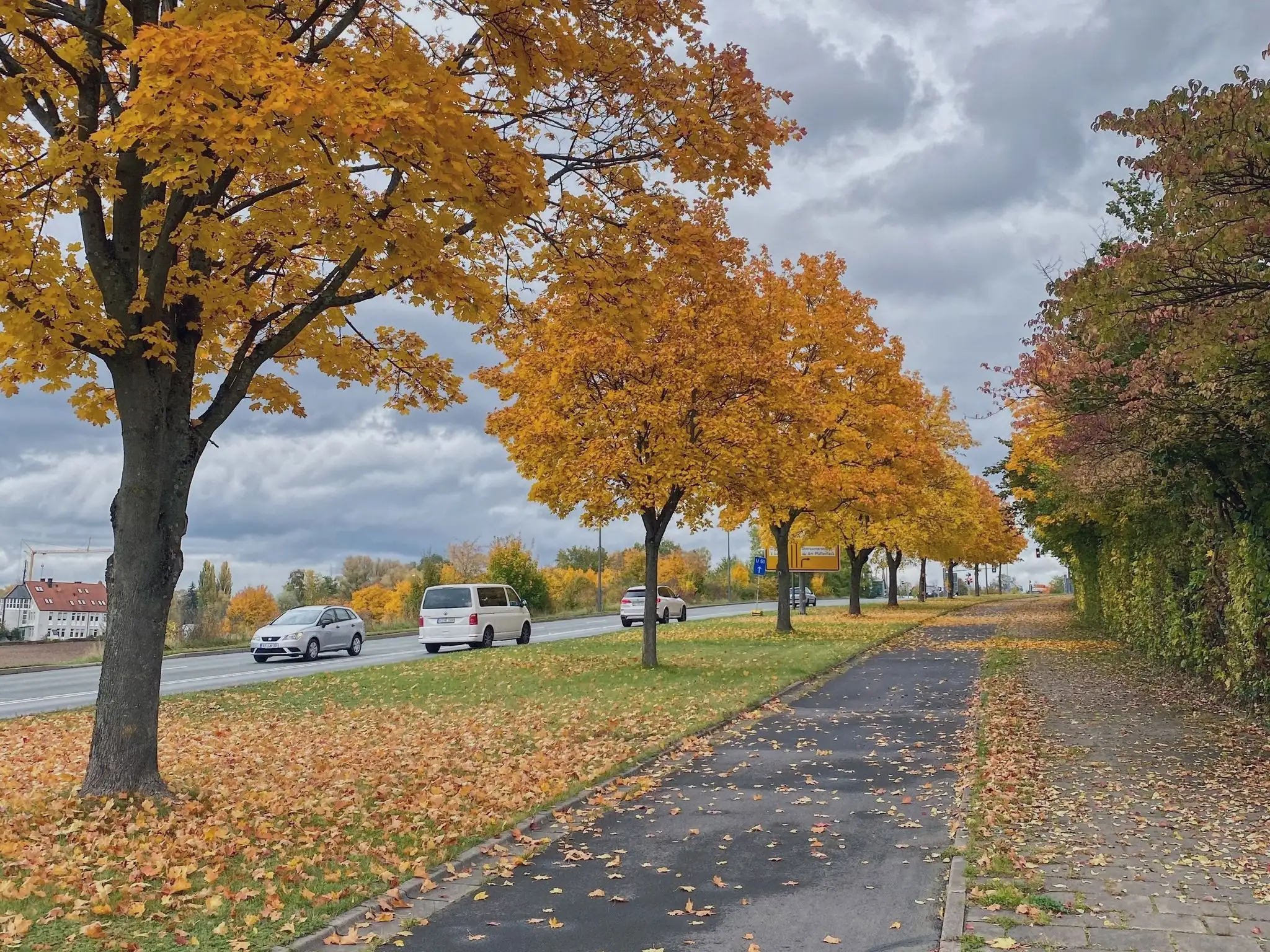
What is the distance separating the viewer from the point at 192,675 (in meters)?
21.4

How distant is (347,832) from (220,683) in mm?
14127

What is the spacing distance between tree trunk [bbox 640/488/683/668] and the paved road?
7557 millimetres

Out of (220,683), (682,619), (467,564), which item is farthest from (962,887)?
(467,564)

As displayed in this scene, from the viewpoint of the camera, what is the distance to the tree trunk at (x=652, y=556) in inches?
717

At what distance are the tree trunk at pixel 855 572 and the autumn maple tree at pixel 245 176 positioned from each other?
105ft

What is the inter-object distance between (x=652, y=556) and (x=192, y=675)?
11.2m

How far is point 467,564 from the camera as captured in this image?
71.9 meters

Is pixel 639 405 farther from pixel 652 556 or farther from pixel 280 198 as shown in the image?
pixel 280 198

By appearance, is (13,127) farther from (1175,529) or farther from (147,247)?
(1175,529)

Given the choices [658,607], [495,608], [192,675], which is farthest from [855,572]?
[192,675]

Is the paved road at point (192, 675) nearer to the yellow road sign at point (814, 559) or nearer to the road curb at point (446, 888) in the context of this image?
the road curb at point (446, 888)

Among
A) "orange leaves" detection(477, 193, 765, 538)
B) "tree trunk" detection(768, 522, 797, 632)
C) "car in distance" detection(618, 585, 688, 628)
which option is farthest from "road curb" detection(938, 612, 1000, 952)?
"car in distance" detection(618, 585, 688, 628)

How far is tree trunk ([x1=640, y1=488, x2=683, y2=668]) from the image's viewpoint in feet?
59.8

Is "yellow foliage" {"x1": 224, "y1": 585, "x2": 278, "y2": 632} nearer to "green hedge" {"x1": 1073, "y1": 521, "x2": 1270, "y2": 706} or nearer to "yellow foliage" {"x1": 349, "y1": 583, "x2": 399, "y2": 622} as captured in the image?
"yellow foliage" {"x1": 349, "y1": 583, "x2": 399, "y2": 622}
